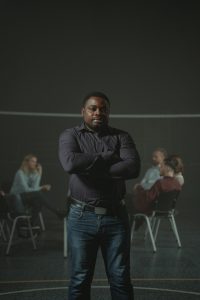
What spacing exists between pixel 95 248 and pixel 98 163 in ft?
1.54

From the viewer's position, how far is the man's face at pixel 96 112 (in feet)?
10.1

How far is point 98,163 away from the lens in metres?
3.07

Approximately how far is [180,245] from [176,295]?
8.76 ft

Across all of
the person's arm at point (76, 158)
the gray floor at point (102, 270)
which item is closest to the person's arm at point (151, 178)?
the gray floor at point (102, 270)

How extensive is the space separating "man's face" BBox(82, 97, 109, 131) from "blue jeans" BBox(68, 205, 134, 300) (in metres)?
0.47

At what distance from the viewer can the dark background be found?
10.8 m

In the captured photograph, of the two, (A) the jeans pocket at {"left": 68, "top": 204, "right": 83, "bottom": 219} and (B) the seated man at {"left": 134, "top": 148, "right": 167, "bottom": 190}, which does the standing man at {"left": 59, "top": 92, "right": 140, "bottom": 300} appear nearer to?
(A) the jeans pocket at {"left": 68, "top": 204, "right": 83, "bottom": 219}

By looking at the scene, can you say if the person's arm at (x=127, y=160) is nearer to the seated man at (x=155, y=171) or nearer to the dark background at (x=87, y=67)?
the seated man at (x=155, y=171)

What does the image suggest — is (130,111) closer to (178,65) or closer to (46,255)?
(178,65)

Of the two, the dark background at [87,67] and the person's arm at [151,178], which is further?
the dark background at [87,67]

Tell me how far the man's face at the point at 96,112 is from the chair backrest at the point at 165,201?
12.3 ft

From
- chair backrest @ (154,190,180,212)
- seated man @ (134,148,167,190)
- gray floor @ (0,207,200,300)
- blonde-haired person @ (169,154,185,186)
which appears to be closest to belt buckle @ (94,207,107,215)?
gray floor @ (0,207,200,300)

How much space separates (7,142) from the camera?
1087 centimetres

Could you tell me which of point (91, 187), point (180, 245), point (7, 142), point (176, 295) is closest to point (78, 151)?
point (91, 187)
